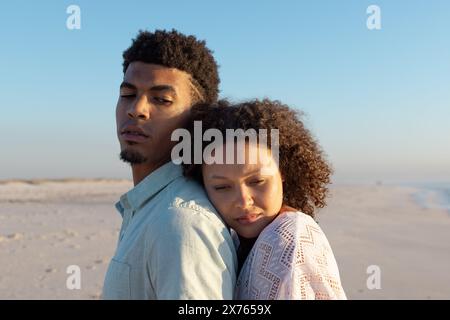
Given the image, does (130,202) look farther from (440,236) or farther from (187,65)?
(440,236)

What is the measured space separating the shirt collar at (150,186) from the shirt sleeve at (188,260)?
17.1 inches

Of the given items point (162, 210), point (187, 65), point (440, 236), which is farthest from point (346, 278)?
point (162, 210)

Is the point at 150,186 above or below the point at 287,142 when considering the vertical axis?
below

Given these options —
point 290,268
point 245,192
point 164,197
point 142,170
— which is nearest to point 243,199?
point 245,192

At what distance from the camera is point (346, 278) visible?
905 cm

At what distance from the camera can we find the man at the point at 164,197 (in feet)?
6.10

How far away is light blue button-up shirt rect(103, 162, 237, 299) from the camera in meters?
1.82

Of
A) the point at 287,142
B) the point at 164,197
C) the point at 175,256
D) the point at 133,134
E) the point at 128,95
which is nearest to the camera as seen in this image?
the point at 175,256

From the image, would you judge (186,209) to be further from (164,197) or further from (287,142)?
(287,142)

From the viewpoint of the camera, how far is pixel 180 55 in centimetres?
301

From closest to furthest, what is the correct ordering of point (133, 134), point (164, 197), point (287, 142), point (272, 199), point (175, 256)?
point (175, 256) → point (164, 197) → point (272, 199) → point (287, 142) → point (133, 134)

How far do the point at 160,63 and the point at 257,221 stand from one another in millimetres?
1172

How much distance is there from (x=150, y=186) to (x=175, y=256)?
0.68 metres
